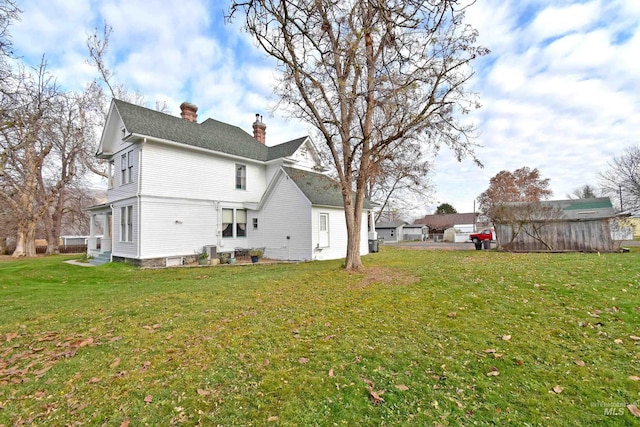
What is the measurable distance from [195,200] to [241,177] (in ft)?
11.6

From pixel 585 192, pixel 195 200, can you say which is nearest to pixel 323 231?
pixel 195 200

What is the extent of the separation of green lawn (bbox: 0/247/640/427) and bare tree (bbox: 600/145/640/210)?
72.2 feet

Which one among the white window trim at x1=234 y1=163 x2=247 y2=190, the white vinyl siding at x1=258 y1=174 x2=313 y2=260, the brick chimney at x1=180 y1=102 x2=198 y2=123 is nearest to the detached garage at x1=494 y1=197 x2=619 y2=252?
the white vinyl siding at x1=258 y1=174 x2=313 y2=260

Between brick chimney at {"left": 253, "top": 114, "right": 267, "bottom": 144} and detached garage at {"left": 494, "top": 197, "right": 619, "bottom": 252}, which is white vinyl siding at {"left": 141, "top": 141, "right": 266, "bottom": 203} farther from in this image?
detached garage at {"left": 494, "top": 197, "right": 619, "bottom": 252}

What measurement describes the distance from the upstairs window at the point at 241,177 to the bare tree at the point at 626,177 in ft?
94.1

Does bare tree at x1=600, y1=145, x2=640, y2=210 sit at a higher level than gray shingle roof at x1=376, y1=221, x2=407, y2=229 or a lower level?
higher

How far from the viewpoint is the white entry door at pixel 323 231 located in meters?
15.7

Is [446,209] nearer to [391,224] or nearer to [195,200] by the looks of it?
[391,224]

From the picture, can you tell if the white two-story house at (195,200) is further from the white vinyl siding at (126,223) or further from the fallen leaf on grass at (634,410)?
the fallen leaf on grass at (634,410)

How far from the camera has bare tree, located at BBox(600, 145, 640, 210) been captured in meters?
22.2

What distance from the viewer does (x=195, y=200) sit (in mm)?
15672

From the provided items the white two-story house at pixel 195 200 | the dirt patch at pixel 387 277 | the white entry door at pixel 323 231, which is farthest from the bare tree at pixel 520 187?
the dirt patch at pixel 387 277

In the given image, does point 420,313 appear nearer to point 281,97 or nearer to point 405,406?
point 405,406

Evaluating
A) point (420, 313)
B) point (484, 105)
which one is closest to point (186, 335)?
Result: point (420, 313)
